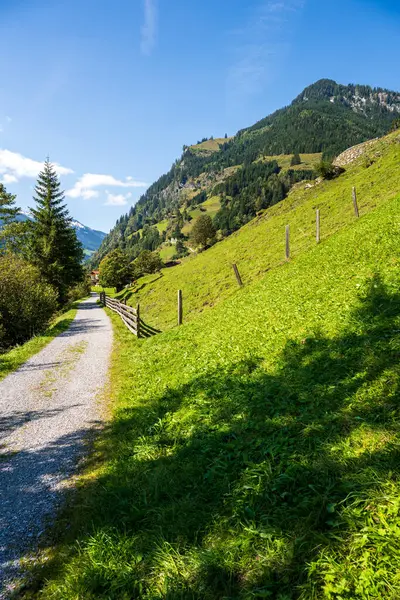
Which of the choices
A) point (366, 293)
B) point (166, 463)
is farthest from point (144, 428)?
point (366, 293)

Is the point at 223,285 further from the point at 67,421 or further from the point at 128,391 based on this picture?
the point at 67,421

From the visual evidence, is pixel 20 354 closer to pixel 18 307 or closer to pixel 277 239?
pixel 18 307

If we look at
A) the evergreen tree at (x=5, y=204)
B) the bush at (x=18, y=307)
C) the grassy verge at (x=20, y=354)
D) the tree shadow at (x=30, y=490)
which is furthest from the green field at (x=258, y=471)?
the evergreen tree at (x=5, y=204)

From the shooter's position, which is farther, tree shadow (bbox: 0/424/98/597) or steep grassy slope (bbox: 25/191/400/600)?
tree shadow (bbox: 0/424/98/597)

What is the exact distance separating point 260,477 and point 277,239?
94.7ft

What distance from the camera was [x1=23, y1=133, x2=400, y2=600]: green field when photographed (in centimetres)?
314

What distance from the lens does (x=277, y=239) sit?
1214 inches

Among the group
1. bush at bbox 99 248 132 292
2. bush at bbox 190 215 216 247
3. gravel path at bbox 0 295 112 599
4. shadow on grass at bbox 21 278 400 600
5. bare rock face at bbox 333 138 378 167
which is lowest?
gravel path at bbox 0 295 112 599

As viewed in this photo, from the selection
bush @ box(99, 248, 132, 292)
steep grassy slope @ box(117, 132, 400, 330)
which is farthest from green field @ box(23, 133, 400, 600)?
bush @ box(99, 248, 132, 292)

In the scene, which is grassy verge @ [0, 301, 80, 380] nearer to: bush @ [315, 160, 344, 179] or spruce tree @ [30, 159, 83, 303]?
spruce tree @ [30, 159, 83, 303]

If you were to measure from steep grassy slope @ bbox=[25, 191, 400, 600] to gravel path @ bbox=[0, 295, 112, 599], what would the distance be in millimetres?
587

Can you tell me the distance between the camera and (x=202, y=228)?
86750 millimetres

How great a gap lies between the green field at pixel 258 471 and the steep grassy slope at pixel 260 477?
0.02m

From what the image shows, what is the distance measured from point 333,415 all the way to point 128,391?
22.2 feet
